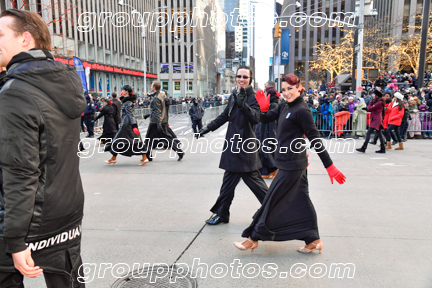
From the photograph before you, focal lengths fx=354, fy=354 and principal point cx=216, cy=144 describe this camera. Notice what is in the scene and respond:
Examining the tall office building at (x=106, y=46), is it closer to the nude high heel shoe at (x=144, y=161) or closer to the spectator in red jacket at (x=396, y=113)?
the nude high heel shoe at (x=144, y=161)

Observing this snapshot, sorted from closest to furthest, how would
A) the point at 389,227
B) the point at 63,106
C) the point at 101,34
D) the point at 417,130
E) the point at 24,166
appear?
1. the point at 24,166
2. the point at 63,106
3. the point at 389,227
4. the point at 417,130
5. the point at 101,34

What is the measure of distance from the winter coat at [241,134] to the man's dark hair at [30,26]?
278 cm

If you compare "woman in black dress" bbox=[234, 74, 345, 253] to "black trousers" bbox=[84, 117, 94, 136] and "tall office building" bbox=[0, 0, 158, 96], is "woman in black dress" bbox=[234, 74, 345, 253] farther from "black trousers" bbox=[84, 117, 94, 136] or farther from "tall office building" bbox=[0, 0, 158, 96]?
"tall office building" bbox=[0, 0, 158, 96]

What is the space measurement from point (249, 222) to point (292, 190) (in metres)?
1.41

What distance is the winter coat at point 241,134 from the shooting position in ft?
15.0

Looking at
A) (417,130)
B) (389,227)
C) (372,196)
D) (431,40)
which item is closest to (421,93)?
(417,130)

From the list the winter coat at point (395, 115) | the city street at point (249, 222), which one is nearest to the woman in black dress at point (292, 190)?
the city street at point (249, 222)

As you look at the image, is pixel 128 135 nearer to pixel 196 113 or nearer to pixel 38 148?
pixel 38 148

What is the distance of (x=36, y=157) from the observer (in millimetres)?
1750

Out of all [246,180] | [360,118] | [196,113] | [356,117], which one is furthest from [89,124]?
[246,180]

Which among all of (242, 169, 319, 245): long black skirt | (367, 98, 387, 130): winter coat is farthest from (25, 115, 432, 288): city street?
(367, 98, 387, 130): winter coat

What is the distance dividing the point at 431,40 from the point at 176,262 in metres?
35.6

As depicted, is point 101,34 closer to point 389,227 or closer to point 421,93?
point 421,93

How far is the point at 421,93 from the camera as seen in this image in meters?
16.0
